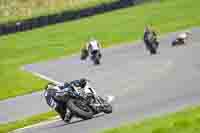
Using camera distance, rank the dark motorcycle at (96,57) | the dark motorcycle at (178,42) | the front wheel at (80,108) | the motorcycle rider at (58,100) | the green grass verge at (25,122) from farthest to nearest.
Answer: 1. the dark motorcycle at (178,42)
2. the dark motorcycle at (96,57)
3. the green grass verge at (25,122)
4. the motorcycle rider at (58,100)
5. the front wheel at (80,108)

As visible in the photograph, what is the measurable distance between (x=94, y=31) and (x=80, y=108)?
31.8 metres

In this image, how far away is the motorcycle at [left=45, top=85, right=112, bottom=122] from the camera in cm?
1758

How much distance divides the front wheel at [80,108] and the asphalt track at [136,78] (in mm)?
199

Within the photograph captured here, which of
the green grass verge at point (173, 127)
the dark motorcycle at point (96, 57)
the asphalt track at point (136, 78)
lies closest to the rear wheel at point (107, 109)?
the asphalt track at point (136, 78)

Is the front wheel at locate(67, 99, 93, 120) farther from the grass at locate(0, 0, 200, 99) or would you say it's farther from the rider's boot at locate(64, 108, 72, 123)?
the grass at locate(0, 0, 200, 99)

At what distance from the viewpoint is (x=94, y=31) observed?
4925 cm

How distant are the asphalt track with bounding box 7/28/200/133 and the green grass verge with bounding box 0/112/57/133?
1156 mm

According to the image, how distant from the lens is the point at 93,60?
3209 centimetres

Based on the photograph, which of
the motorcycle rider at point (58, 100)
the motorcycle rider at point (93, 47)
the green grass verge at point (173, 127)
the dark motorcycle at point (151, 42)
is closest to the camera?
Result: the green grass verge at point (173, 127)

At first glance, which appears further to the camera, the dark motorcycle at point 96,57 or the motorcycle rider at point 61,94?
the dark motorcycle at point 96,57

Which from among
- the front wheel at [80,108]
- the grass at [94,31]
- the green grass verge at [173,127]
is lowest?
the grass at [94,31]

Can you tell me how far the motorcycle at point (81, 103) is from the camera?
57.7 feet

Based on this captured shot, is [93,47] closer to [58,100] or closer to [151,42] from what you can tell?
[151,42]

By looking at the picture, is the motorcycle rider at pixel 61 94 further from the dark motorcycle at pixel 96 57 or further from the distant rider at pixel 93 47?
the dark motorcycle at pixel 96 57
